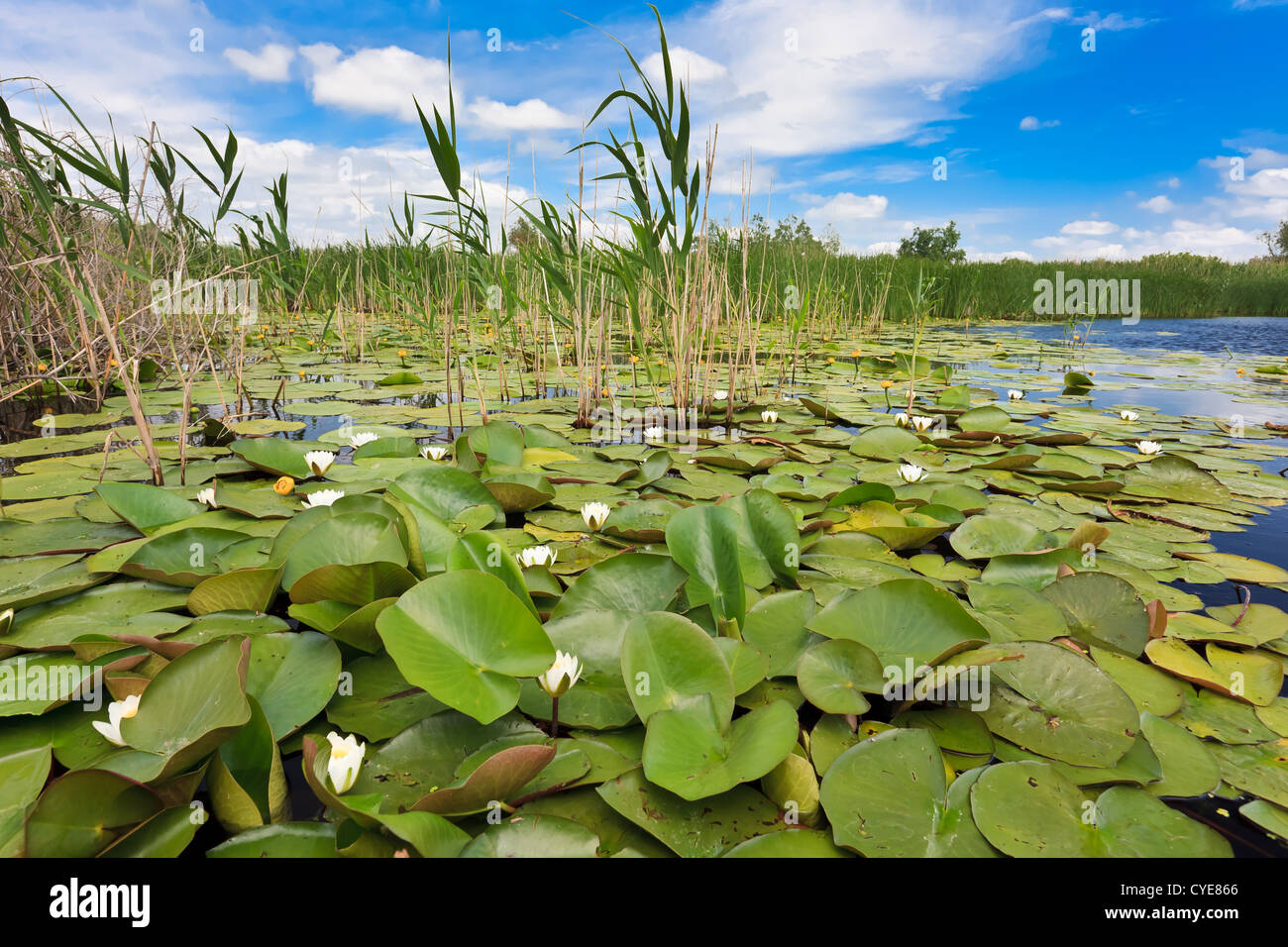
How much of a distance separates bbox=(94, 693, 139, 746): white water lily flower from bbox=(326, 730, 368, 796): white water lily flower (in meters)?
0.30

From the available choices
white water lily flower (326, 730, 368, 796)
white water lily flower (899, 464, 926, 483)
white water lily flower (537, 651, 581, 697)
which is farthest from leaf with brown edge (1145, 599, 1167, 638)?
white water lily flower (326, 730, 368, 796)

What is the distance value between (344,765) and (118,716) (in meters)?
0.35

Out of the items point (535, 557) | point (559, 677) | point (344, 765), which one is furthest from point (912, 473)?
point (344, 765)

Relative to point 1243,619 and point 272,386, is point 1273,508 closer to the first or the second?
point 1243,619

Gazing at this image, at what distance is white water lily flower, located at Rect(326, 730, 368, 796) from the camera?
735mm

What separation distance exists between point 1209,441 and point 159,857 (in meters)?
3.89

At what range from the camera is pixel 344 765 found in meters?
0.74

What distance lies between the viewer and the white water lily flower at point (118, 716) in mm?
799

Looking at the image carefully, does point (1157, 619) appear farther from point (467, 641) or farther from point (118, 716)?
point (118, 716)

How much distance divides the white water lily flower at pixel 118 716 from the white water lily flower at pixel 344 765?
301 millimetres

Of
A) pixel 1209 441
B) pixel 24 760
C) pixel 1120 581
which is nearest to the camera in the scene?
pixel 24 760

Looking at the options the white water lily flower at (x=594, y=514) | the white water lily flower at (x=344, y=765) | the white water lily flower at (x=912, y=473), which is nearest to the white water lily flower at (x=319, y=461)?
the white water lily flower at (x=594, y=514)
